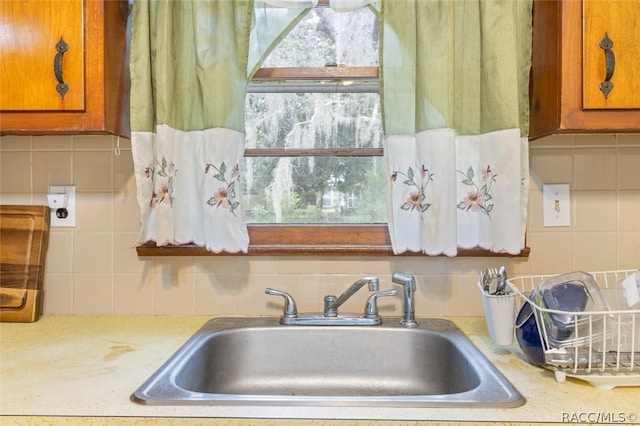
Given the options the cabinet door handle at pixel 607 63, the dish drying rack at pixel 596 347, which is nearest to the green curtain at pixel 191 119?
the dish drying rack at pixel 596 347

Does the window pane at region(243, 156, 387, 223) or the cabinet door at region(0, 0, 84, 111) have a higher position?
the cabinet door at region(0, 0, 84, 111)

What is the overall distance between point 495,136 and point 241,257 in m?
0.78

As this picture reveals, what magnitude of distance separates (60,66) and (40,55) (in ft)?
0.21

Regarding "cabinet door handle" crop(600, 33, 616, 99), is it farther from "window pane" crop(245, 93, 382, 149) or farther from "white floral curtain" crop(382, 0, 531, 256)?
"window pane" crop(245, 93, 382, 149)

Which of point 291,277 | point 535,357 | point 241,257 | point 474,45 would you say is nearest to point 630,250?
point 535,357

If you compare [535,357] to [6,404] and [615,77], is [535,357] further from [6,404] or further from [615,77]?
[6,404]

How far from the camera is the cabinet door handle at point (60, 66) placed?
1008 mm

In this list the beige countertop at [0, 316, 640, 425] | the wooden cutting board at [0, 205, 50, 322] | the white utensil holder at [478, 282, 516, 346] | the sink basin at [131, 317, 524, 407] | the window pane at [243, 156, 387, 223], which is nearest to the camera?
the beige countertop at [0, 316, 640, 425]

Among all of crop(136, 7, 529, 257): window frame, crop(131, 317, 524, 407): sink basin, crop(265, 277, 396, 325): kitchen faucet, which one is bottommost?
crop(131, 317, 524, 407): sink basin

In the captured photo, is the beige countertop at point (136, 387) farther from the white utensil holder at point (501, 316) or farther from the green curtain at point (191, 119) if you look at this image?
the green curtain at point (191, 119)

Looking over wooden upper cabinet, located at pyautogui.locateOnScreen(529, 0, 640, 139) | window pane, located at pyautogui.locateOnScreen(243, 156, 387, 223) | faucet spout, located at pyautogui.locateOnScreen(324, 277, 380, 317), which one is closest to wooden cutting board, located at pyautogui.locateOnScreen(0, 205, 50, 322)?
window pane, located at pyautogui.locateOnScreen(243, 156, 387, 223)

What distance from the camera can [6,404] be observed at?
2.39 ft

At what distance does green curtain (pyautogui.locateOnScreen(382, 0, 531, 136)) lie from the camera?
1.13m

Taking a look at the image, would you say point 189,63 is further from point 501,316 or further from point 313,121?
point 501,316
